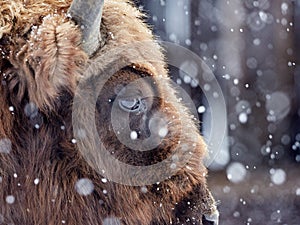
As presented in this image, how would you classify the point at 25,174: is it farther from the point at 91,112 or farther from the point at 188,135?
the point at 188,135

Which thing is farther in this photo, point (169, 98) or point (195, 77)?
point (195, 77)

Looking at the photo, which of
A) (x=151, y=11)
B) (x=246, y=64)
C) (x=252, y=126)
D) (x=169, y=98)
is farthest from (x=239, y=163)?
(x=169, y=98)

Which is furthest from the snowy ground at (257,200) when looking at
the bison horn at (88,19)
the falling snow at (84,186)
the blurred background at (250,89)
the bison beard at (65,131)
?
the bison horn at (88,19)

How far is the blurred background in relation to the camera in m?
7.42

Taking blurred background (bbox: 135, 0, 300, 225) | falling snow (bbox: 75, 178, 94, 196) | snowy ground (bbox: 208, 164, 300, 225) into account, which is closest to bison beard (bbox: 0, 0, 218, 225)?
falling snow (bbox: 75, 178, 94, 196)

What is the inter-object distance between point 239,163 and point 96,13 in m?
5.53

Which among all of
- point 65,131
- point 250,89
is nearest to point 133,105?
point 65,131

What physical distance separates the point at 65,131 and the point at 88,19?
0.43m

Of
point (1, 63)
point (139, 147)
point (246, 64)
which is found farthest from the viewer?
point (246, 64)

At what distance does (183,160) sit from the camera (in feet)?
10.1

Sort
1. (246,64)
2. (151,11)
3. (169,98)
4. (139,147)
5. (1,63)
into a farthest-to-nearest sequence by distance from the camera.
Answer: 1. (246,64)
2. (151,11)
3. (169,98)
4. (139,147)
5. (1,63)

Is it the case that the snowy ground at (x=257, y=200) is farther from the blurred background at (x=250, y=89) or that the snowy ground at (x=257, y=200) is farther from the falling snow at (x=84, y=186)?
the falling snow at (x=84, y=186)

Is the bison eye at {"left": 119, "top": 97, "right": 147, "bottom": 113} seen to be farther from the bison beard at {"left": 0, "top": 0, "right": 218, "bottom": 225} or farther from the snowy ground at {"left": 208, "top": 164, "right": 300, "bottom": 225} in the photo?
the snowy ground at {"left": 208, "top": 164, "right": 300, "bottom": 225}

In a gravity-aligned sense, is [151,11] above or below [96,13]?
below
